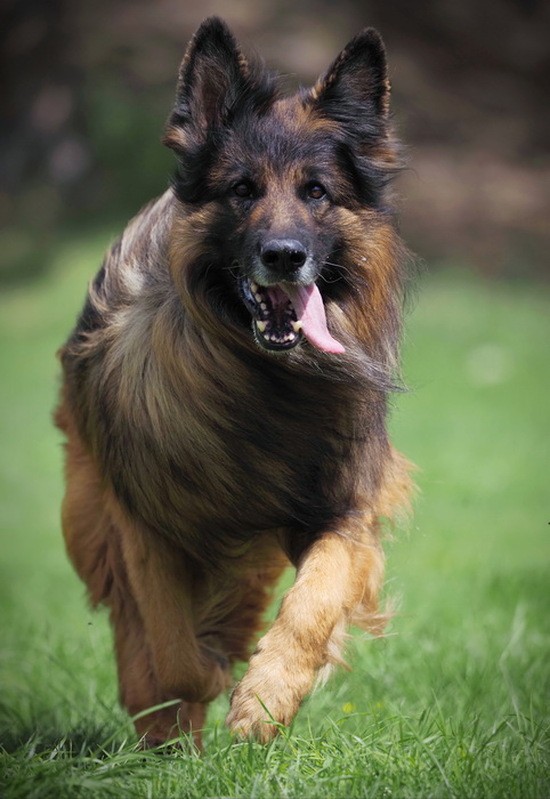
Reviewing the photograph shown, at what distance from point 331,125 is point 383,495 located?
1.54 m

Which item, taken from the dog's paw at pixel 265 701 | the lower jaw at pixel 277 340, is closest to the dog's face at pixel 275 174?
the lower jaw at pixel 277 340

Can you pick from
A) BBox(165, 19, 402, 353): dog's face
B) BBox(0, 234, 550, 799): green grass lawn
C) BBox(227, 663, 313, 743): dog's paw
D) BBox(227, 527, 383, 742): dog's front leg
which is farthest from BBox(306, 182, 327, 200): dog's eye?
BBox(227, 663, 313, 743): dog's paw

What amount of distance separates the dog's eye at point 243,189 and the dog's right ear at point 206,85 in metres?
0.26

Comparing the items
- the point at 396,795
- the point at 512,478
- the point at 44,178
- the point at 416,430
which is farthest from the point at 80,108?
the point at 396,795

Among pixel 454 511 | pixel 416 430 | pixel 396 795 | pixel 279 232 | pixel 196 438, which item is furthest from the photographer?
pixel 416 430

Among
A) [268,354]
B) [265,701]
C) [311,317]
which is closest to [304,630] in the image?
[265,701]

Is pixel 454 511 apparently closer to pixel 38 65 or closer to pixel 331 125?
pixel 331 125

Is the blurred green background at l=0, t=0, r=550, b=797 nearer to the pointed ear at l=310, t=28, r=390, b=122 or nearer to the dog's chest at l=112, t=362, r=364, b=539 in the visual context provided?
the dog's chest at l=112, t=362, r=364, b=539

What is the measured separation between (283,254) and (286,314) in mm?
307

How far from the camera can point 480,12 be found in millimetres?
20641

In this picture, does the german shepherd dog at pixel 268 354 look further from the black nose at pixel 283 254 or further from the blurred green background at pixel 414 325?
the blurred green background at pixel 414 325

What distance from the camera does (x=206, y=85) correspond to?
4.75m

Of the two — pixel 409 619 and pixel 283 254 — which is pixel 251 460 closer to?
pixel 283 254

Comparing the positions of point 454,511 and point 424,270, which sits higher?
point 424,270
